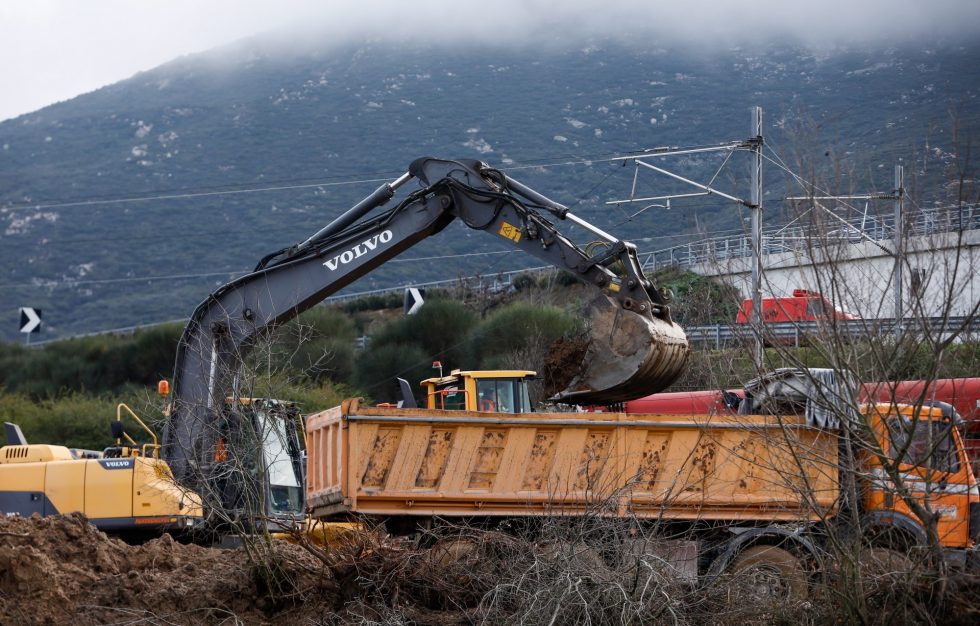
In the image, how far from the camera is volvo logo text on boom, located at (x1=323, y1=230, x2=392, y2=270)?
14977mm

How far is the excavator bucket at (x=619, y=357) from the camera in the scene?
12305 millimetres

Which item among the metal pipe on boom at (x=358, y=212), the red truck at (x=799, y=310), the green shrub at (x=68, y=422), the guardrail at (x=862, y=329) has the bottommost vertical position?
the green shrub at (x=68, y=422)

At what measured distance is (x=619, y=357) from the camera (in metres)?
12.4

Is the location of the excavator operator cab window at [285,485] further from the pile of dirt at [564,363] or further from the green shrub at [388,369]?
the green shrub at [388,369]

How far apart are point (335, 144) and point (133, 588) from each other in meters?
83.2

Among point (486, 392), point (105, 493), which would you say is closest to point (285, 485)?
point (105, 493)

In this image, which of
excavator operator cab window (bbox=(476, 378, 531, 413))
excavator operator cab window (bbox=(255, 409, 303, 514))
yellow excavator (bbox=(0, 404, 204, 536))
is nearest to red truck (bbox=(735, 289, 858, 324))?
excavator operator cab window (bbox=(476, 378, 531, 413))

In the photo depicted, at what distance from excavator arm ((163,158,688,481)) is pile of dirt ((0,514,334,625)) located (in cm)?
168

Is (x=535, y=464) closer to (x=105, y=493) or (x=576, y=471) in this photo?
(x=576, y=471)

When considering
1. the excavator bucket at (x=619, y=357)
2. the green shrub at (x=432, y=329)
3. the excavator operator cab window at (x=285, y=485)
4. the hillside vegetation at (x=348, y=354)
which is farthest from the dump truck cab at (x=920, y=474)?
the green shrub at (x=432, y=329)

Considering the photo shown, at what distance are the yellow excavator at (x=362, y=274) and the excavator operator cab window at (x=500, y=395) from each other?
7.68 feet

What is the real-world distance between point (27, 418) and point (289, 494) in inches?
763

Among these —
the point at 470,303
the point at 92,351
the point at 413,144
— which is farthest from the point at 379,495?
the point at 413,144

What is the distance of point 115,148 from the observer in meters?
100
